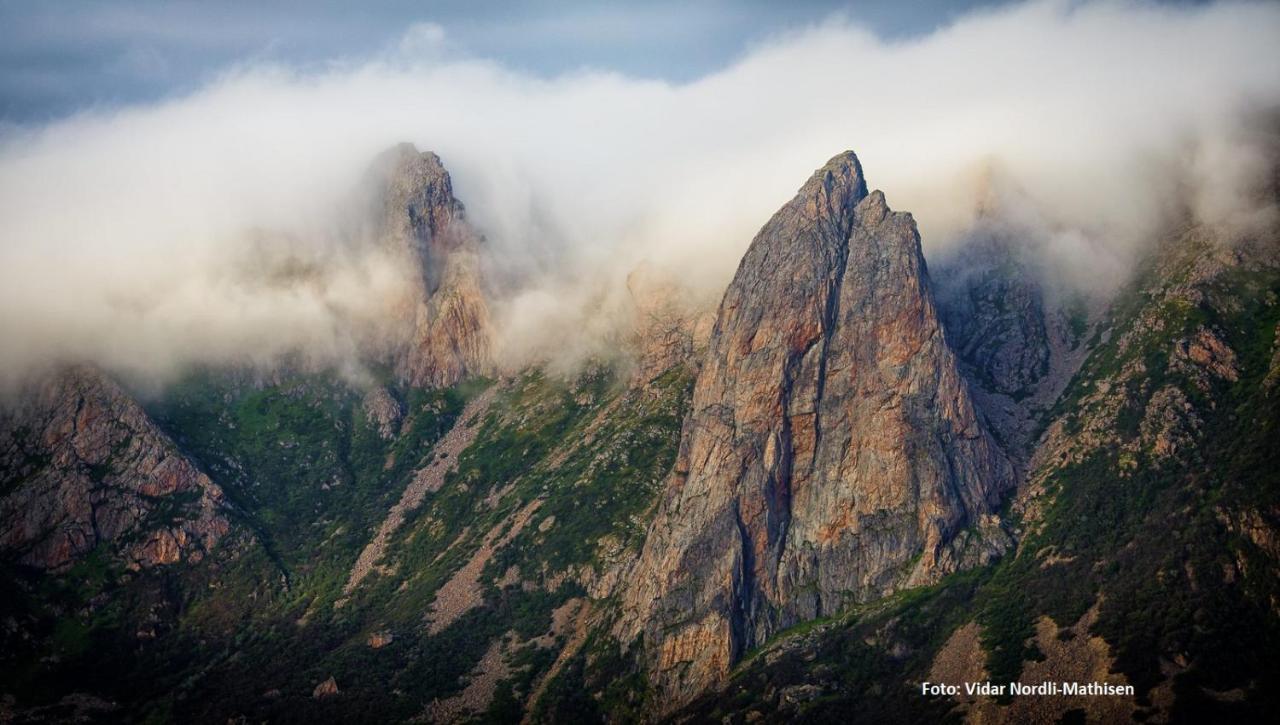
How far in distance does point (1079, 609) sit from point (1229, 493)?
39736 mm

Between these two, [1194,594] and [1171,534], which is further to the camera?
[1171,534]

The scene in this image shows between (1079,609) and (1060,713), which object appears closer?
(1060,713)

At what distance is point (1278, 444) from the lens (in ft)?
647

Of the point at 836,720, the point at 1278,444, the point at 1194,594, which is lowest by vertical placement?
the point at 836,720

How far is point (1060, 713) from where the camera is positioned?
551 feet

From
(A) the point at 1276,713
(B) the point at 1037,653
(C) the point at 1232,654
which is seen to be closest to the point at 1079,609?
(B) the point at 1037,653

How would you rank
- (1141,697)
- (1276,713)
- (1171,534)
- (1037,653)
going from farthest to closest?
(1171,534) → (1037,653) → (1141,697) → (1276,713)

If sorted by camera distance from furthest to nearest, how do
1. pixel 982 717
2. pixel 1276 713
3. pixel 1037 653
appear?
pixel 1037 653 → pixel 982 717 → pixel 1276 713

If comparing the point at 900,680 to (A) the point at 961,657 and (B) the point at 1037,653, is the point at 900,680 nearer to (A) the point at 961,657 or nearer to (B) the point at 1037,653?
(A) the point at 961,657

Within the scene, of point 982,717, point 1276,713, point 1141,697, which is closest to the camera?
point 1276,713

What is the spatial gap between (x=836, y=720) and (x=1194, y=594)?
72.9 m

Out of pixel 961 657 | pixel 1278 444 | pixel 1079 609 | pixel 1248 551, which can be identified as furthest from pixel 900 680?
pixel 1278 444

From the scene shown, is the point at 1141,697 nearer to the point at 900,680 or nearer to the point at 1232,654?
the point at 1232,654

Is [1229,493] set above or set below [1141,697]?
above
